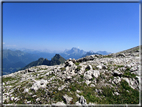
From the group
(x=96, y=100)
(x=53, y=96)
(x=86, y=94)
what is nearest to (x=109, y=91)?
(x=96, y=100)

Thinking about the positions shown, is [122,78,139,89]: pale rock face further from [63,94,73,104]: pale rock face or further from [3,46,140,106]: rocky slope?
[63,94,73,104]: pale rock face

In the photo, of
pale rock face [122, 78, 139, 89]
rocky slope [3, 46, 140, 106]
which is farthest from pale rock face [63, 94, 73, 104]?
pale rock face [122, 78, 139, 89]

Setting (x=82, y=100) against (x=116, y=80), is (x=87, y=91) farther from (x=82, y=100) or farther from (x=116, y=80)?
(x=116, y=80)

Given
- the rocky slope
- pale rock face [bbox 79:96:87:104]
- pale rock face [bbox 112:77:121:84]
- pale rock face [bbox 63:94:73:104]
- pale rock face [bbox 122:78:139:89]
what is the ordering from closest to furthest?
pale rock face [bbox 79:96:87:104], pale rock face [bbox 63:94:73:104], the rocky slope, pale rock face [bbox 122:78:139:89], pale rock face [bbox 112:77:121:84]

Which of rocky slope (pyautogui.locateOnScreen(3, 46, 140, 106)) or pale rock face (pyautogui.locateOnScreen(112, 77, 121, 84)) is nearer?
rocky slope (pyautogui.locateOnScreen(3, 46, 140, 106))

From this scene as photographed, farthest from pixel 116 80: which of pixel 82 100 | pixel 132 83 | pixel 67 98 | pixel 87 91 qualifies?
pixel 67 98

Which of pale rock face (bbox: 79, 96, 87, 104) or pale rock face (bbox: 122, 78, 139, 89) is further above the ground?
pale rock face (bbox: 122, 78, 139, 89)

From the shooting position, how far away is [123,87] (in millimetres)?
11734

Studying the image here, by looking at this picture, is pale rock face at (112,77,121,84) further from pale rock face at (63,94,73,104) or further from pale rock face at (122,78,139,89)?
pale rock face at (63,94,73,104)

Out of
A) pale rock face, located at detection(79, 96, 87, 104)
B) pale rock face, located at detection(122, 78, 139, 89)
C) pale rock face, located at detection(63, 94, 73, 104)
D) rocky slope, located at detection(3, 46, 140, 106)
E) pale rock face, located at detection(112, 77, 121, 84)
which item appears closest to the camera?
pale rock face, located at detection(79, 96, 87, 104)

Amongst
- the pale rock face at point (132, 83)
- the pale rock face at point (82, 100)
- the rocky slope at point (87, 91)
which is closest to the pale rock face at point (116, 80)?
the rocky slope at point (87, 91)

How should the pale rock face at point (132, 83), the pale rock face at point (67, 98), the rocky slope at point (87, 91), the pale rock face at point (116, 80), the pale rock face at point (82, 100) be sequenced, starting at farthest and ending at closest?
the pale rock face at point (116, 80) → the pale rock face at point (132, 83) → the rocky slope at point (87, 91) → the pale rock face at point (67, 98) → the pale rock face at point (82, 100)

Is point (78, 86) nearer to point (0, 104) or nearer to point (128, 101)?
point (128, 101)

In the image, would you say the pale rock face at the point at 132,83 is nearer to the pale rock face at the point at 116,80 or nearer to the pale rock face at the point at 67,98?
the pale rock face at the point at 116,80
